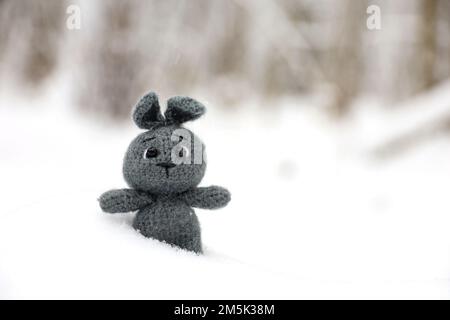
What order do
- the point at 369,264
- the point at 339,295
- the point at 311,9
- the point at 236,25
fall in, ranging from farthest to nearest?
the point at 311,9 → the point at 236,25 → the point at 369,264 → the point at 339,295

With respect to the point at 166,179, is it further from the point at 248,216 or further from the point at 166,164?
the point at 248,216

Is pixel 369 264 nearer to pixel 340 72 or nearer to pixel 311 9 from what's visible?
pixel 340 72

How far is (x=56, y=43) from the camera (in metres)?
3.98

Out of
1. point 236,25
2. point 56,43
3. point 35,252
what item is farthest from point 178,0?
point 35,252

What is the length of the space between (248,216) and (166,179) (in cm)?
116

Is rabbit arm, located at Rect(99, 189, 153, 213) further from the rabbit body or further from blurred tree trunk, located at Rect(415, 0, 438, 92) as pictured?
blurred tree trunk, located at Rect(415, 0, 438, 92)

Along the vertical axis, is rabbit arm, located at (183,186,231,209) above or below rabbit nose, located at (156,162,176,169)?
below

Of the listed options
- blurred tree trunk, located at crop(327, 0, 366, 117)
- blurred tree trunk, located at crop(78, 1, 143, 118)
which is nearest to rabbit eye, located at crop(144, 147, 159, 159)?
blurred tree trunk, located at crop(78, 1, 143, 118)

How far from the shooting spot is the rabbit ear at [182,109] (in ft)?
3.64

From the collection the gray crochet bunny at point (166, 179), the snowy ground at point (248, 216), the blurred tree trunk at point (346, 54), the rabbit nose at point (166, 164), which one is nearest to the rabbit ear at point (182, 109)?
the gray crochet bunny at point (166, 179)

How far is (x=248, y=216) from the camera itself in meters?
2.20

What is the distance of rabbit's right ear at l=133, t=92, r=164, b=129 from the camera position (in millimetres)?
1107

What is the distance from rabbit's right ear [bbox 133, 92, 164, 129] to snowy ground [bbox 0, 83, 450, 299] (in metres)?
0.24
